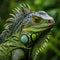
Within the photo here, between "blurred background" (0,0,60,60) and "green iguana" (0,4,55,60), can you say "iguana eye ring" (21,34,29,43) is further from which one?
"blurred background" (0,0,60,60)

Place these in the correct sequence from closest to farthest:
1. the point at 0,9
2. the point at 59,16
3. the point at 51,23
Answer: the point at 51,23, the point at 59,16, the point at 0,9

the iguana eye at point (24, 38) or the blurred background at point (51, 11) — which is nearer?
the iguana eye at point (24, 38)

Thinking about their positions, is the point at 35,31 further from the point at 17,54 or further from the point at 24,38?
the point at 17,54

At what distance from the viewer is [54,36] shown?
283 inches

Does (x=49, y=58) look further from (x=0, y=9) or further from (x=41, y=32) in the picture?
(x=41, y=32)

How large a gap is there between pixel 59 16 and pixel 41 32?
6.91 feet

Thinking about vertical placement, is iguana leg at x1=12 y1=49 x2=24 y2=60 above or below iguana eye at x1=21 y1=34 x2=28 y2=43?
below

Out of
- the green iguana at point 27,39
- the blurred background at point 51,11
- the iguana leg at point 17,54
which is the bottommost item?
Result: the iguana leg at point 17,54

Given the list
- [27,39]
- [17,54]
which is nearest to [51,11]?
[27,39]

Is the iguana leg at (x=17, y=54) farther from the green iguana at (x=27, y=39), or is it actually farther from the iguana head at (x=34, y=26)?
the iguana head at (x=34, y=26)

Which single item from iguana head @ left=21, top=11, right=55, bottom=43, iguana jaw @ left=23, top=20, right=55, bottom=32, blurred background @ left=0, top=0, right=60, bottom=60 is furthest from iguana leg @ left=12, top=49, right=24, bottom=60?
blurred background @ left=0, top=0, right=60, bottom=60

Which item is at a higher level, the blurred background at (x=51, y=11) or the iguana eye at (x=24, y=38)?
the blurred background at (x=51, y=11)

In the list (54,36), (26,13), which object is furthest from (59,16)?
(26,13)

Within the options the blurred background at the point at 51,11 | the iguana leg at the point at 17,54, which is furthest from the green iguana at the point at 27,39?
the blurred background at the point at 51,11
